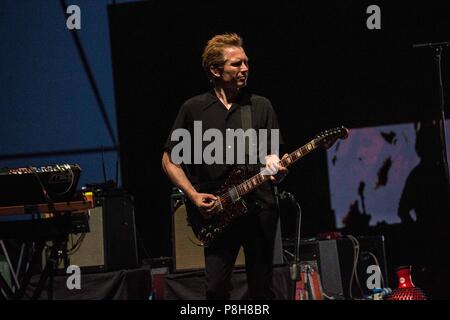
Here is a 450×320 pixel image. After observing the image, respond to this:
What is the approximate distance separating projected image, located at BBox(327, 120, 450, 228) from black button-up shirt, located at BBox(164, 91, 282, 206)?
7.88 feet

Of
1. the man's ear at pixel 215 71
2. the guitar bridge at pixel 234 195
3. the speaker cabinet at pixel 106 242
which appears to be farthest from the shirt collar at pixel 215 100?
the speaker cabinet at pixel 106 242

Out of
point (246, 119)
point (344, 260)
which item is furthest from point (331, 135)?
point (344, 260)

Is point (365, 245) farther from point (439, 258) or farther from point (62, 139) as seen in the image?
point (62, 139)

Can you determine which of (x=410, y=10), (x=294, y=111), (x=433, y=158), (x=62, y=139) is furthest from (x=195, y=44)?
(x=433, y=158)

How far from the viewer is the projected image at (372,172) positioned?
19.0 feet

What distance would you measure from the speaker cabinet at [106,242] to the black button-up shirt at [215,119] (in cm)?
139

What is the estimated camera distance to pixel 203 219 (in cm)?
355

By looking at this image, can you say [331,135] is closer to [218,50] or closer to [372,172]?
[218,50]

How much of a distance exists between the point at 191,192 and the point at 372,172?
278 cm

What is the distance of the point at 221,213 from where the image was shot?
3506 millimetres

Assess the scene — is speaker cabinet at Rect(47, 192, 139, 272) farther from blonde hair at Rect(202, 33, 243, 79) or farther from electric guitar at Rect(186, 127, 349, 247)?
blonde hair at Rect(202, 33, 243, 79)

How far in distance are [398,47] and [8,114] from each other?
372 centimetres

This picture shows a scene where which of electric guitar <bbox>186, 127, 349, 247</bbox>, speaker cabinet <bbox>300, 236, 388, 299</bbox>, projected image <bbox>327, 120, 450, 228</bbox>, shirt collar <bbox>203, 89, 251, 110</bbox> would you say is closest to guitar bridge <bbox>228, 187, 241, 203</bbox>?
electric guitar <bbox>186, 127, 349, 247</bbox>

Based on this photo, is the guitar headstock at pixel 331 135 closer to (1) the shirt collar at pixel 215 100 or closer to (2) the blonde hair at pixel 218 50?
(1) the shirt collar at pixel 215 100
